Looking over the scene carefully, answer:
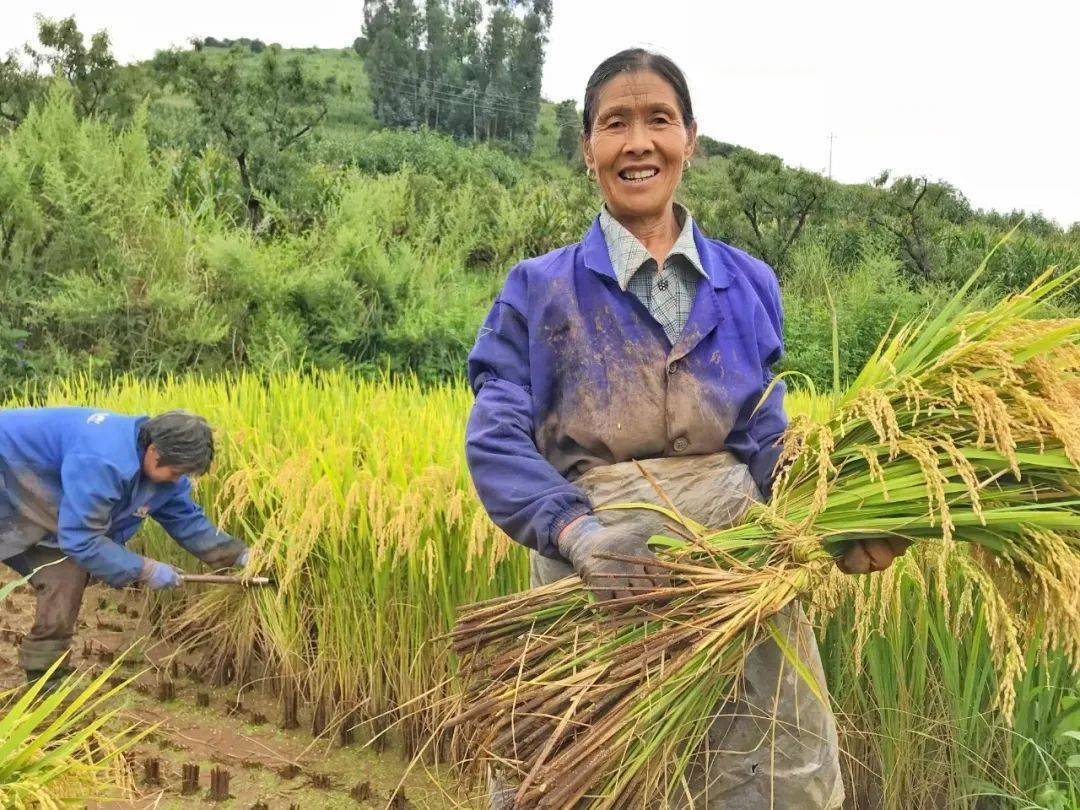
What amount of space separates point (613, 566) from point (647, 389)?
1.20ft

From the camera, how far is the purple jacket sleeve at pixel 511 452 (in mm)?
1601

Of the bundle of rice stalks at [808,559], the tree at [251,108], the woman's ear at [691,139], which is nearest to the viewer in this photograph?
the bundle of rice stalks at [808,559]

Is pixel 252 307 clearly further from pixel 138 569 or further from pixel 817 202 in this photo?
pixel 817 202

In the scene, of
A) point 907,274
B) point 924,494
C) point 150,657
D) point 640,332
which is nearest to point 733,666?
point 924,494

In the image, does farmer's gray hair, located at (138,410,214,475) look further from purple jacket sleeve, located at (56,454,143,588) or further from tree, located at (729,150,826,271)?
tree, located at (729,150,826,271)

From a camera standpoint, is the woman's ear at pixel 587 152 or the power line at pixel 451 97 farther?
the power line at pixel 451 97

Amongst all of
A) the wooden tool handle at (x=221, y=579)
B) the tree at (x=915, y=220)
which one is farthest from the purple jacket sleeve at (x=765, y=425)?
the tree at (x=915, y=220)

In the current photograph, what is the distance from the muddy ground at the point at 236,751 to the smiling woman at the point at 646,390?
1042 mm

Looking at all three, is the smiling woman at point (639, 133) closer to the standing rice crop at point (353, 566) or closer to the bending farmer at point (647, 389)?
the bending farmer at point (647, 389)

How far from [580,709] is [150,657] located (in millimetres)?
2909

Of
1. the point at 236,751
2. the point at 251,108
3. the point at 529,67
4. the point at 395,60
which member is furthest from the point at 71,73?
the point at 529,67

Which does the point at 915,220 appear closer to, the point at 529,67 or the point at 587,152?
the point at 587,152

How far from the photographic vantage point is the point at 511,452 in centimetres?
166

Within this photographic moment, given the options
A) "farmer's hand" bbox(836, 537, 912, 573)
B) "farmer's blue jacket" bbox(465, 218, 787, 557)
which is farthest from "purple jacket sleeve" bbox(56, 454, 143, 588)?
"farmer's hand" bbox(836, 537, 912, 573)
